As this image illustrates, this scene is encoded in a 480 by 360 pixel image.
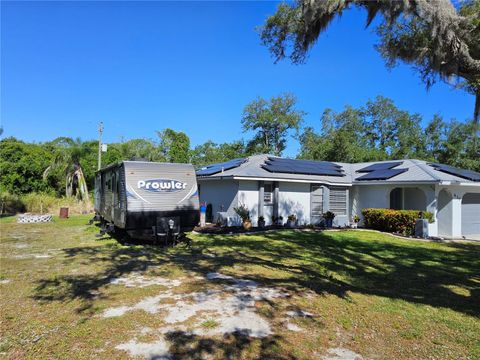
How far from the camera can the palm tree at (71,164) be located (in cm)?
2894

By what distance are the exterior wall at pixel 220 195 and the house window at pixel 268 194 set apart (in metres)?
1.78

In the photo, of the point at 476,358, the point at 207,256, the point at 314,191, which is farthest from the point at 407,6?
the point at 314,191

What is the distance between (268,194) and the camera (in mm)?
18125

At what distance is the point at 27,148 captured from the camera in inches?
1378

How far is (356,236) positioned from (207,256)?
8.17m

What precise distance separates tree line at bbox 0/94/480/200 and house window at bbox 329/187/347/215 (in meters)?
19.3

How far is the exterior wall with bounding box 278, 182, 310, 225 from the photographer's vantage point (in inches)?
729

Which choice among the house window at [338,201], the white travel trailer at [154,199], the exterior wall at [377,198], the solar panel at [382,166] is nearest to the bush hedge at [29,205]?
the white travel trailer at [154,199]

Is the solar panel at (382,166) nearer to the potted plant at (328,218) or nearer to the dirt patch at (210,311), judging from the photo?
the potted plant at (328,218)

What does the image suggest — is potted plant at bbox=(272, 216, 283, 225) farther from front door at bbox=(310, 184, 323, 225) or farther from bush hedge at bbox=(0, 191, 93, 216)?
bush hedge at bbox=(0, 191, 93, 216)

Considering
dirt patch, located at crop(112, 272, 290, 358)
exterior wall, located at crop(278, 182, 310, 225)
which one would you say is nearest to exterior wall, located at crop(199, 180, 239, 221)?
exterior wall, located at crop(278, 182, 310, 225)

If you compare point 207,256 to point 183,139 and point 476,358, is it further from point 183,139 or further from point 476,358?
point 183,139

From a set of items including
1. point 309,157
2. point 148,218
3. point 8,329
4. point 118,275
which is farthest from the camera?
point 309,157

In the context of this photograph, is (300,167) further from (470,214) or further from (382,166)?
(470,214)
